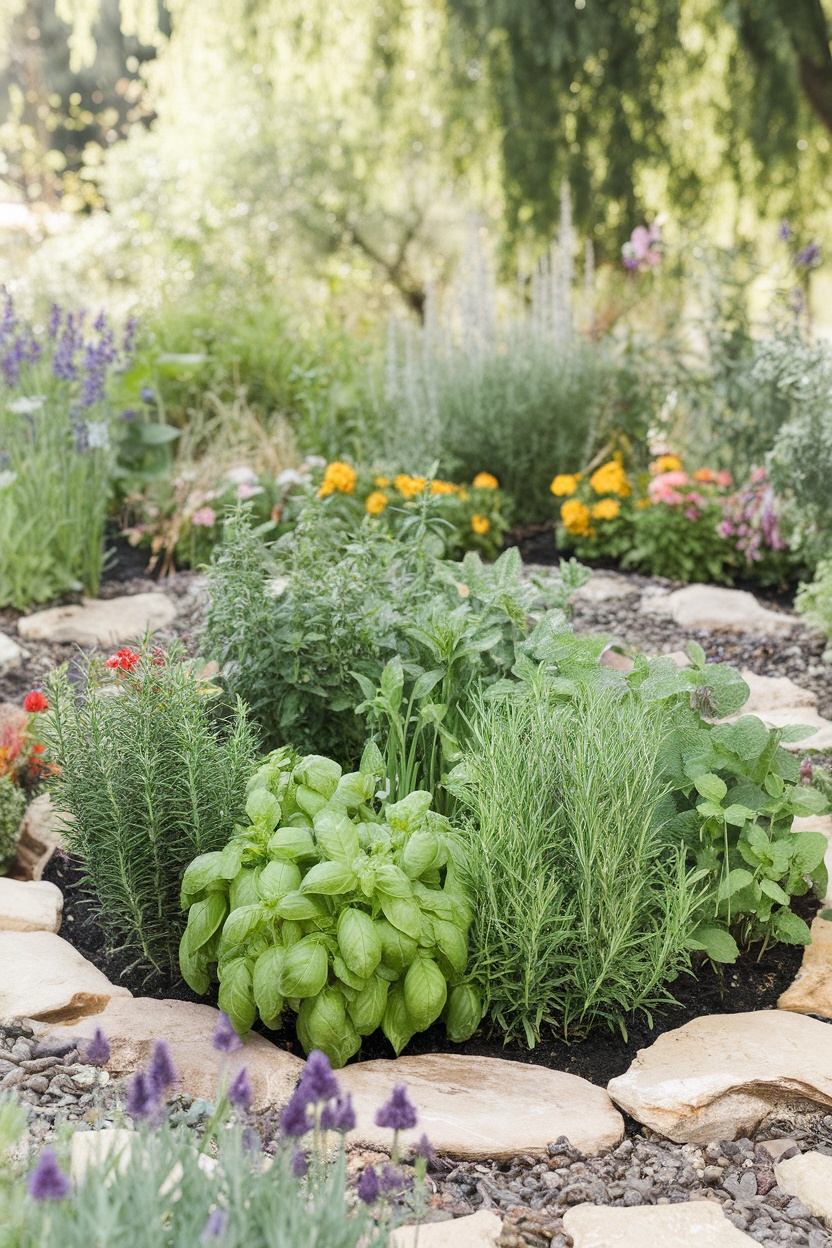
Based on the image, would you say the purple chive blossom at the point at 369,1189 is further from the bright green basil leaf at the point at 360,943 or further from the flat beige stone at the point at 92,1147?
the bright green basil leaf at the point at 360,943

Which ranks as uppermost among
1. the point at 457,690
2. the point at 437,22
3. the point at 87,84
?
the point at 87,84

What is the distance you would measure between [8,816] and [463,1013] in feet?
4.40

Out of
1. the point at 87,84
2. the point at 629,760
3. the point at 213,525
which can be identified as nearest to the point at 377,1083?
the point at 629,760

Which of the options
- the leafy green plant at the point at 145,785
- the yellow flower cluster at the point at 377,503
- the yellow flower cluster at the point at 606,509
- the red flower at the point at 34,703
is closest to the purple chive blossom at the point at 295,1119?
the leafy green plant at the point at 145,785

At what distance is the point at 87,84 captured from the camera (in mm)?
21281

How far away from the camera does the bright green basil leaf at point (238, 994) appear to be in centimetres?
189

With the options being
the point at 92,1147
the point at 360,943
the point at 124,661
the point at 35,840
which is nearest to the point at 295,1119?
the point at 92,1147

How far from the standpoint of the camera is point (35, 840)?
9.41 feet

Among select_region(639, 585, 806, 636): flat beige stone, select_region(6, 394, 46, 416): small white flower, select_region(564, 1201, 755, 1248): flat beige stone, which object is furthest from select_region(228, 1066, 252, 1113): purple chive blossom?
select_region(6, 394, 46, 416): small white flower

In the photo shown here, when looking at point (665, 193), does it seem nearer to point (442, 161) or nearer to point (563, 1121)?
point (442, 161)

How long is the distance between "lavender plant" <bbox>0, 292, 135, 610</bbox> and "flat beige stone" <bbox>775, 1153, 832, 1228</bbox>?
3.53 metres

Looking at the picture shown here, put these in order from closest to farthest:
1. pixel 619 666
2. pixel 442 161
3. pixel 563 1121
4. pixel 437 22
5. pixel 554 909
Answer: pixel 563 1121 → pixel 554 909 → pixel 619 666 → pixel 437 22 → pixel 442 161

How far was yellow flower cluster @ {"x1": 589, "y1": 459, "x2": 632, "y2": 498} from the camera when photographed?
5160mm

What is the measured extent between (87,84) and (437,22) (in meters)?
14.9
